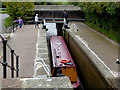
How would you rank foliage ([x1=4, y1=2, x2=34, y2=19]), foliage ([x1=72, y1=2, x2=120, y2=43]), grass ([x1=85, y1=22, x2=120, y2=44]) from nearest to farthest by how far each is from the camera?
foliage ([x1=72, y1=2, x2=120, y2=43]) → grass ([x1=85, y1=22, x2=120, y2=44]) → foliage ([x1=4, y1=2, x2=34, y2=19])

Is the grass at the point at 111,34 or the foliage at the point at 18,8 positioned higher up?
the foliage at the point at 18,8

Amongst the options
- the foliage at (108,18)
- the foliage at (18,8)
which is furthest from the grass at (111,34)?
the foliage at (18,8)

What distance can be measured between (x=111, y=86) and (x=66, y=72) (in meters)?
2.97

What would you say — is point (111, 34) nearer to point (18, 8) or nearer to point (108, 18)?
point (108, 18)

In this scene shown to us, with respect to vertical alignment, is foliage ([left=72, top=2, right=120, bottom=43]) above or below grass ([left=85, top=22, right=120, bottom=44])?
above

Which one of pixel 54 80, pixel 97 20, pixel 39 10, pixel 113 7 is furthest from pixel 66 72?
pixel 39 10

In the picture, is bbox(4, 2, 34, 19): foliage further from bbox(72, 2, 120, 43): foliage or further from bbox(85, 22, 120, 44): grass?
bbox(85, 22, 120, 44): grass

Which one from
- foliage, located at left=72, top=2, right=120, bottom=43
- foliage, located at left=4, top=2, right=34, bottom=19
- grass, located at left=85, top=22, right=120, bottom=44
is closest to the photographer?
foliage, located at left=72, top=2, right=120, bottom=43

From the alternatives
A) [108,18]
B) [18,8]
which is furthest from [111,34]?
[18,8]

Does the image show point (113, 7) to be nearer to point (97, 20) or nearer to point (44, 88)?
point (97, 20)

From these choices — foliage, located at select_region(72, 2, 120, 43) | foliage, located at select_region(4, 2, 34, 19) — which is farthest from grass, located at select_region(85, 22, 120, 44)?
foliage, located at select_region(4, 2, 34, 19)

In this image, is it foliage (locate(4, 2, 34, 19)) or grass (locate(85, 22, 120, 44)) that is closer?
grass (locate(85, 22, 120, 44))

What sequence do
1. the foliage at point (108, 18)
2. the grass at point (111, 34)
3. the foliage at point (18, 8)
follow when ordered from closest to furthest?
the foliage at point (108, 18) < the grass at point (111, 34) < the foliage at point (18, 8)

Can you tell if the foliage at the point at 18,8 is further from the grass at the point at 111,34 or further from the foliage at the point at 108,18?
the grass at the point at 111,34
